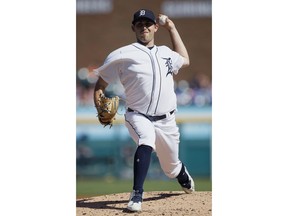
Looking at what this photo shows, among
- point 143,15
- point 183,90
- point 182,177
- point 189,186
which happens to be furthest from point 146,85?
point 183,90

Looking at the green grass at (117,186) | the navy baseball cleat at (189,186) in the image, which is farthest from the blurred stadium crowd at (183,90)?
the navy baseball cleat at (189,186)

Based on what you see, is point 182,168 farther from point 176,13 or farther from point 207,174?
point 176,13

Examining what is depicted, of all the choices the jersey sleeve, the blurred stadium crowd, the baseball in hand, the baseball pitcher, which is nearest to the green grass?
the baseball pitcher

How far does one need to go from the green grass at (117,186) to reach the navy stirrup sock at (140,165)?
2.14 ft

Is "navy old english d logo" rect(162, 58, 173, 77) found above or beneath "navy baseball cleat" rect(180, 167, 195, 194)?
above

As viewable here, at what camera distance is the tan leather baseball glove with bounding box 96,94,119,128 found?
4918mm

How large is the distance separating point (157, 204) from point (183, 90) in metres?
1.84

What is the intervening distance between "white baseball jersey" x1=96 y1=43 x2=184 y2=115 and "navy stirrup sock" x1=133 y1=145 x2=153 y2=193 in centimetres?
28

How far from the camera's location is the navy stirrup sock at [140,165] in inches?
185

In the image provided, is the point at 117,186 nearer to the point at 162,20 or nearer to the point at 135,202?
the point at 135,202

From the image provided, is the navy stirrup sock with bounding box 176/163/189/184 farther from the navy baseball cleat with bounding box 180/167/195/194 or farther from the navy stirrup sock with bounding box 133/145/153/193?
the navy stirrup sock with bounding box 133/145/153/193

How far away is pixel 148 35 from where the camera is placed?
490 centimetres
